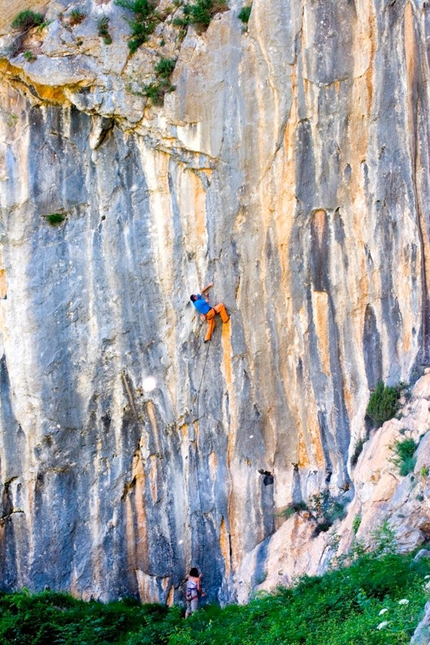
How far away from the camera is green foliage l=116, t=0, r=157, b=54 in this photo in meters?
20.7

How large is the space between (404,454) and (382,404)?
5.53 feet

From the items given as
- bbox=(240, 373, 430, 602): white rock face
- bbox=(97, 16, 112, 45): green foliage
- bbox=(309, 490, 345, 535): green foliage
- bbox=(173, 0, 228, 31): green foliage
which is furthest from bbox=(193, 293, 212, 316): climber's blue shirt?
bbox=(97, 16, 112, 45): green foliage

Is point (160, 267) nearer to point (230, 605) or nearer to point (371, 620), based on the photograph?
point (230, 605)

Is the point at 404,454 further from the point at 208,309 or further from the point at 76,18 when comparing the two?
the point at 76,18

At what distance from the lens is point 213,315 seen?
66.8 feet

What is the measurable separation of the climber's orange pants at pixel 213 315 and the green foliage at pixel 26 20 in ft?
24.3

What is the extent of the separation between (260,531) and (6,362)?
6984 millimetres

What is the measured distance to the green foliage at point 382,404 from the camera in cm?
1747

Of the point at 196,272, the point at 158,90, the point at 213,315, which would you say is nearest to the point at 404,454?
the point at 213,315

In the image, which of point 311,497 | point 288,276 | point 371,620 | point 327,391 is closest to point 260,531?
point 311,497

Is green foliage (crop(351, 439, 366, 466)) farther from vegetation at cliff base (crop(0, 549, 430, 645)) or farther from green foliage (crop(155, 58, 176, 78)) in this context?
green foliage (crop(155, 58, 176, 78))

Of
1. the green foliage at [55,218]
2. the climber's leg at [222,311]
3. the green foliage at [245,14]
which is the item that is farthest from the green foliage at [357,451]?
the green foliage at [245,14]

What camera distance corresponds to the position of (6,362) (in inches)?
877

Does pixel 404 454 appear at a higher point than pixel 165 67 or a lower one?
lower
